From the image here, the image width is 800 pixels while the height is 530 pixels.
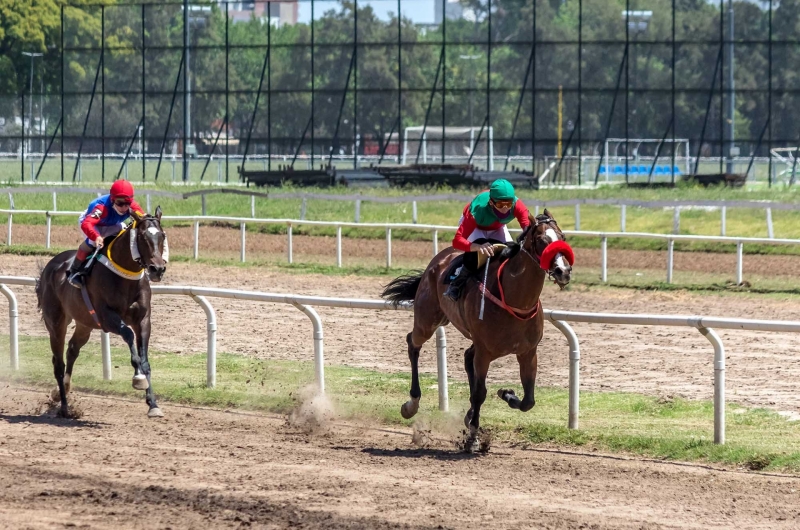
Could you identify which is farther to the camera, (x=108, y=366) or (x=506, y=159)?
(x=506, y=159)

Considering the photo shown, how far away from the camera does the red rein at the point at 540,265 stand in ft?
24.3

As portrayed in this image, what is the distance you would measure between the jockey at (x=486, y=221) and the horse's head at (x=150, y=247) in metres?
2.34

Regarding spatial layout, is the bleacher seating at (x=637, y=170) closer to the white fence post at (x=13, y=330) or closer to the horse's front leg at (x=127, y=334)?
the white fence post at (x=13, y=330)

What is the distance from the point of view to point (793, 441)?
26.2ft

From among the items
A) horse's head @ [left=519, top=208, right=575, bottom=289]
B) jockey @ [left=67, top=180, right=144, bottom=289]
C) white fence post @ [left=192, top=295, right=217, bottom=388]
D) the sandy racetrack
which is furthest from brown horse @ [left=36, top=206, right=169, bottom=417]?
horse's head @ [left=519, top=208, right=575, bottom=289]

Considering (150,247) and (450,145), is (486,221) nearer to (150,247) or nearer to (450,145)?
(150,247)

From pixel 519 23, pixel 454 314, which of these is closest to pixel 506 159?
pixel 519 23

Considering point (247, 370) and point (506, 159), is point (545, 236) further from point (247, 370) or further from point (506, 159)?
point (506, 159)

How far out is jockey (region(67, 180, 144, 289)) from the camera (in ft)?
32.4

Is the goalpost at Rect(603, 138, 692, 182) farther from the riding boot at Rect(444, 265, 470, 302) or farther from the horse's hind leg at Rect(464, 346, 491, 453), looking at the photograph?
the horse's hind leg at Rect(464, 346, 491, 453)

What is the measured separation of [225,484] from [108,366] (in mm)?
4788

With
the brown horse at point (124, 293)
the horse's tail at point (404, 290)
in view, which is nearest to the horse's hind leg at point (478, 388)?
the horse's tail at point (404, 290)

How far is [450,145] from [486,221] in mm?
28115

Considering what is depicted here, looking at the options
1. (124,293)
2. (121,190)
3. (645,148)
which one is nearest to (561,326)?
(124,293)
